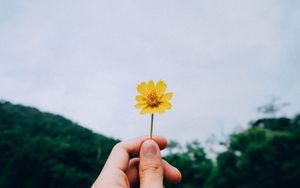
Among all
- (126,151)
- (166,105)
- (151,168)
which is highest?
(166,105)

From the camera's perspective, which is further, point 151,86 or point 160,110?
point 151,86

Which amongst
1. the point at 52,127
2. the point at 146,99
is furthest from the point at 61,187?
the point at 146,99

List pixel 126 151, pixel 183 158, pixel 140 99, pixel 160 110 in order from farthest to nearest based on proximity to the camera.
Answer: pixel 183 158
pixel 126 151
pixel 140 99
pixel 160 110

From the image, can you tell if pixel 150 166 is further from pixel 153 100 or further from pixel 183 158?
pixel 183 158

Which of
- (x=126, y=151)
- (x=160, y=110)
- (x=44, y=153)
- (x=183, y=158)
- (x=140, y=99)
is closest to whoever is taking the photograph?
(x=160, y=110)

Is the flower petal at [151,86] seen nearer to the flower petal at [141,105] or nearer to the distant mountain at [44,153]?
the flower petal at [141,105]

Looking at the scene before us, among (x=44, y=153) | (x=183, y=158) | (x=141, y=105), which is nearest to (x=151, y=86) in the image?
(x=141, y=105)

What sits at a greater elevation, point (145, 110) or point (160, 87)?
point (160, 87)

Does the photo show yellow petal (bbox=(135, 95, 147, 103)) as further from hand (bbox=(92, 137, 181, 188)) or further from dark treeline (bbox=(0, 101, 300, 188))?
dark treeline (bbox=(0, 101, 300, 188))
